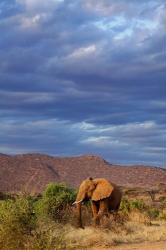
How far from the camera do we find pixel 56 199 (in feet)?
108

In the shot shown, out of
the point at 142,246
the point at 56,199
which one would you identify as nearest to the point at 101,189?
the point at 56,199

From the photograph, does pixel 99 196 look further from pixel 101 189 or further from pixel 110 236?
pixel 110 236

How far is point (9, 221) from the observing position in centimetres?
1686

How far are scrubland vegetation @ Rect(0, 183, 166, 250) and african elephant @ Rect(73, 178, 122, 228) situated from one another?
32.8 inches

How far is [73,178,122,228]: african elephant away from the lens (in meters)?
30.3

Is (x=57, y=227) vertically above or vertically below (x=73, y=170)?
below

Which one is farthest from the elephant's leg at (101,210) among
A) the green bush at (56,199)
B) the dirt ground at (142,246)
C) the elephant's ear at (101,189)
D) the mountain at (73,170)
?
the mountain at (73,170)

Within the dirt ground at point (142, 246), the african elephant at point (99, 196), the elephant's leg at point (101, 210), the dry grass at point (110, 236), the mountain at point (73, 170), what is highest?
the mountain at point (73, 170)

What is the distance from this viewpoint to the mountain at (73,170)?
340ft

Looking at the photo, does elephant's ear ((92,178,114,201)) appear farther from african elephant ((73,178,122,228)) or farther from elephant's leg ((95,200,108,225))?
elephant's leg ((95,200,108,225))

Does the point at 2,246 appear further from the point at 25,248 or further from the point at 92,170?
the point at 92,170

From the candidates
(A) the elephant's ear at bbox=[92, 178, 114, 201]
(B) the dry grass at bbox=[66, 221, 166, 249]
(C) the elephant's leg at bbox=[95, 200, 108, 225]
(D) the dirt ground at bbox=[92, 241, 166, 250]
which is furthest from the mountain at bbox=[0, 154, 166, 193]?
(D) the dirt ground at bbox=[92, 241, 166, 250]

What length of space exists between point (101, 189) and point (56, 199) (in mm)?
3127

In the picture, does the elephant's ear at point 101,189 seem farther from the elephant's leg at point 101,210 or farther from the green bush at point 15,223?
the green bush at point 15,223
